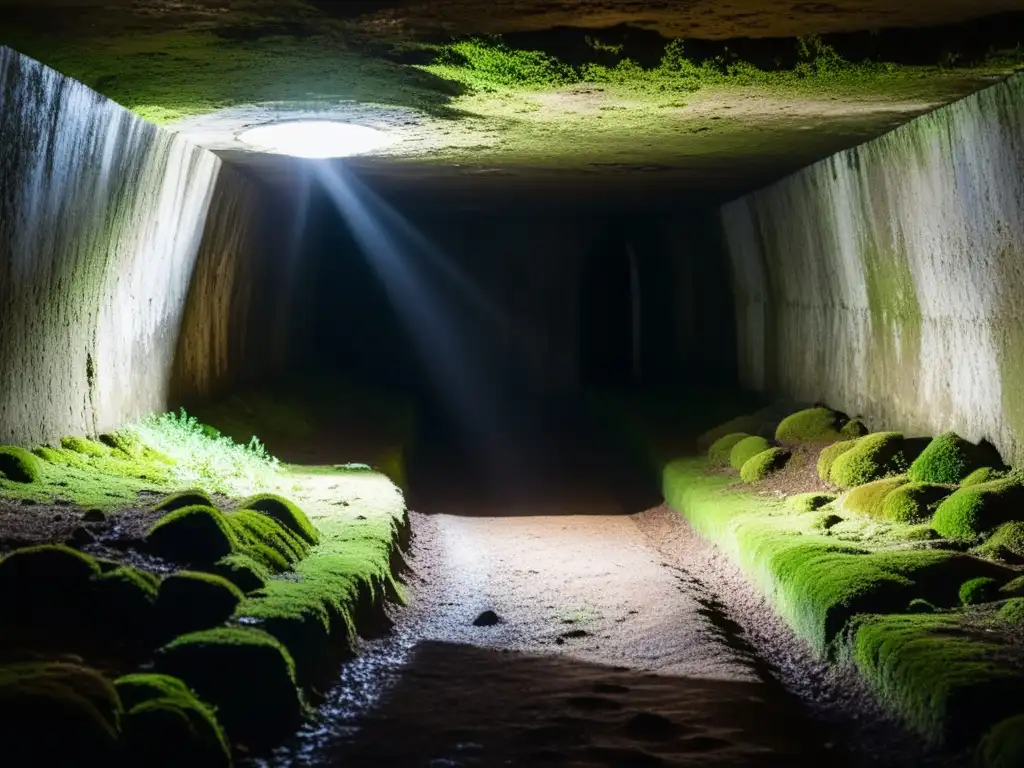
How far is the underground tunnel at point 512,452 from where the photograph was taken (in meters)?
6.12

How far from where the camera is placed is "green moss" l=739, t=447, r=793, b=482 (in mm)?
13359

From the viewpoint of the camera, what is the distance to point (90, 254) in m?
10.8

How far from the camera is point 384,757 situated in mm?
5766

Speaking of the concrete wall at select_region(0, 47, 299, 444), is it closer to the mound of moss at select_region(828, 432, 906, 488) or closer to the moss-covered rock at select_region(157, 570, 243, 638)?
the moss-covered rock at select_region(157, 570, 243, 638)

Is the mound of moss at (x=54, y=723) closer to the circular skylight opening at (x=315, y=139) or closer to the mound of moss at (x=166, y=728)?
the mound of moss at (x=166, y=728)

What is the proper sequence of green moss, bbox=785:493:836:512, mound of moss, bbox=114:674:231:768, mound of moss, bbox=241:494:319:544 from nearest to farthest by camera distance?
mound of moss, bbox=114:674:231:768 < mound of moss, bbox=241:494:319:544 < green moss, bbox=785:493:836:512

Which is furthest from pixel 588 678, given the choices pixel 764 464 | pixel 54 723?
pixel 764 464

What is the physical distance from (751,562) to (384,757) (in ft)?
16.1

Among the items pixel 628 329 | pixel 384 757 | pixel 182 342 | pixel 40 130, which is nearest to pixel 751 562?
pixel 384 757

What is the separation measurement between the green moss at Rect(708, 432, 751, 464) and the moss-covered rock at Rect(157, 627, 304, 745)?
31.5ft

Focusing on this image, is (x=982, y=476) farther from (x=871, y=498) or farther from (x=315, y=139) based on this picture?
(x=315, y=139)

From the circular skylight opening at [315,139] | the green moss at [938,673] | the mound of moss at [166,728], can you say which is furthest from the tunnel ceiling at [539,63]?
the mound of moss at [166,728]

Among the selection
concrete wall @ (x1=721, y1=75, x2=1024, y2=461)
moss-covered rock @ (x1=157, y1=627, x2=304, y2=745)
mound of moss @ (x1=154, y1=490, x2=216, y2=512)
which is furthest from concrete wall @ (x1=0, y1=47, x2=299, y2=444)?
concrete wall @ (x1=721, y1=75, x2=1024, y2=461)

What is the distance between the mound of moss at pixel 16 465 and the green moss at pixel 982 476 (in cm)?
749
